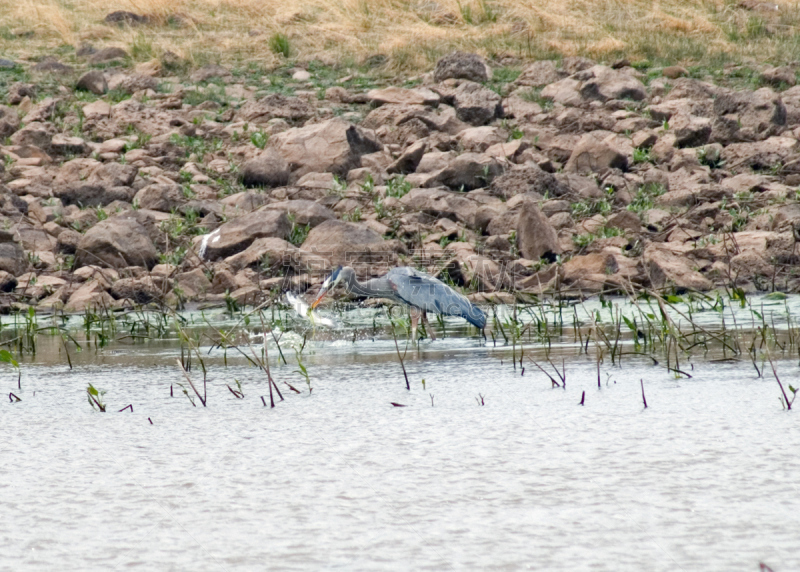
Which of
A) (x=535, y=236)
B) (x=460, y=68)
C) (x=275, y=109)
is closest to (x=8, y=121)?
(x=275, y=109)

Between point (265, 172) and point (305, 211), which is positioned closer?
point (305, 211)

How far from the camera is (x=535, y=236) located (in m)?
9.16

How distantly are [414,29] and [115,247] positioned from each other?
9203 millimetres

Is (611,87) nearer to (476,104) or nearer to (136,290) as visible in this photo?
(476,104)

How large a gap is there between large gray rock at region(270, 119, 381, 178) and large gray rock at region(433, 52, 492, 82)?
2.74 m

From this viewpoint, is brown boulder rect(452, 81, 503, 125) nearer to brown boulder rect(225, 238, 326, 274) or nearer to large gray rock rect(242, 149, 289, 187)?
large gray rock rect(242, 149, 289, 187)

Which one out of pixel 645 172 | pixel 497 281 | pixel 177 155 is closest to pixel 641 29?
pixel 645 172

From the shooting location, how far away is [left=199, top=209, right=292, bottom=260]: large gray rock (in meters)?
9.40

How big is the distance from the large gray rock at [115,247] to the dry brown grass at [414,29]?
22.6 feet

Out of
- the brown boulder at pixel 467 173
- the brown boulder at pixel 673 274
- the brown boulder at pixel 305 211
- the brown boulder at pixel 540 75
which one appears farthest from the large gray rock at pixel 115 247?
the brown boulder at pixel 540 75

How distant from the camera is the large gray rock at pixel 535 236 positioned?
913 cm

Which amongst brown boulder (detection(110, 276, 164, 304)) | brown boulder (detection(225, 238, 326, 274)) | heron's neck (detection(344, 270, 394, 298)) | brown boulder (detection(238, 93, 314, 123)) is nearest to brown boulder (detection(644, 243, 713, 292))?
heron's neck (detection(344, 270, 394, 298))

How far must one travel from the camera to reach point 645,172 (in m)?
11.2

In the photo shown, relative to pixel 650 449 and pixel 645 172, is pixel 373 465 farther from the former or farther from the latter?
pixel 645 172
